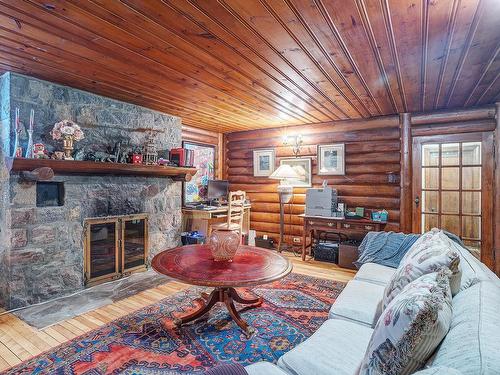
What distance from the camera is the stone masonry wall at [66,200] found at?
2764 mm

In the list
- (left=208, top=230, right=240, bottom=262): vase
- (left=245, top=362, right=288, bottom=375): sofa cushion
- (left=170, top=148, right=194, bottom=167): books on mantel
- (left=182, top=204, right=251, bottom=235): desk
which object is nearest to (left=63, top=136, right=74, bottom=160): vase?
(left=170, top=148, right=194, bottom=167): books on mantel

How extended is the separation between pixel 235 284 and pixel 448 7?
83.4 inches

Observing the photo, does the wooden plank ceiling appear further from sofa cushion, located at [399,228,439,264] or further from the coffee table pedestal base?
the coffee table pedestal base

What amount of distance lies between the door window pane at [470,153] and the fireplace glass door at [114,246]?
4.44 m

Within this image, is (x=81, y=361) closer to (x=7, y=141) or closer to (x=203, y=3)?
(x=7, y=141)

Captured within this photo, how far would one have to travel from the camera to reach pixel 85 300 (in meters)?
2.94

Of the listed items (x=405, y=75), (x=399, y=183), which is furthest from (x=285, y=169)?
(x=405, y=75)

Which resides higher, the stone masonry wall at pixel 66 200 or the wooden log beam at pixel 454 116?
the wooden log beam at pixel 454 116

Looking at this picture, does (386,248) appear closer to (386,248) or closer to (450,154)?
(386,248)

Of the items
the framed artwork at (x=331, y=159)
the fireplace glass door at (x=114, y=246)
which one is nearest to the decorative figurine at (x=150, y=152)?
the fireplace glass door at (x=114, y=246)

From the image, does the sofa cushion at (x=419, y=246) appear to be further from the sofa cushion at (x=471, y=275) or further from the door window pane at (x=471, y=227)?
the door window pane at (x=471, y=227)

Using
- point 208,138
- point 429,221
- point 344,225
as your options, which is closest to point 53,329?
point 344,225

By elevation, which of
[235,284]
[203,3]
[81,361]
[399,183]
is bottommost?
[81,361]

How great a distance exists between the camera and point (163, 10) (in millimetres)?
1685
